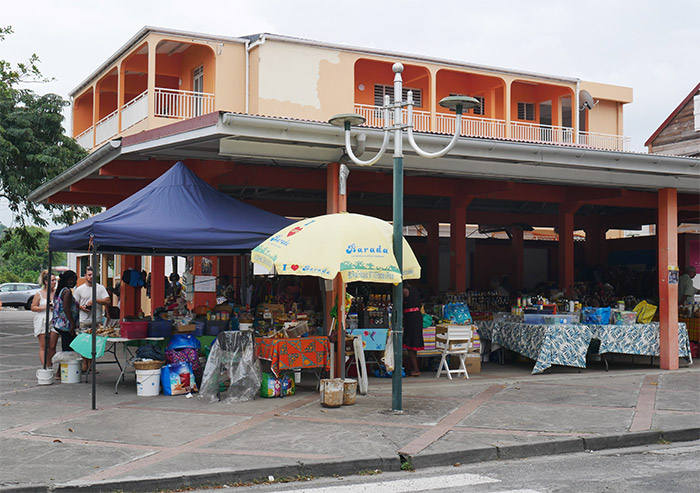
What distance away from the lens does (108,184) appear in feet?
47.8

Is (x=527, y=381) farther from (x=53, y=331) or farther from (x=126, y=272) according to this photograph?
(x=126, y=272)

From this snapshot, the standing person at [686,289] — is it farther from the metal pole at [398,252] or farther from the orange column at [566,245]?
the metal pole at [398,252]

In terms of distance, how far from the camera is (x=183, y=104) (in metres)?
22.8

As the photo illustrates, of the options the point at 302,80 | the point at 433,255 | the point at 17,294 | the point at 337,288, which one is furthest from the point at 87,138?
the point at 337,288

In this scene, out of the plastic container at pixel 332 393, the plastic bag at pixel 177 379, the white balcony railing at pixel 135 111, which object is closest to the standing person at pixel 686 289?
the plastic container at pixel 332 393

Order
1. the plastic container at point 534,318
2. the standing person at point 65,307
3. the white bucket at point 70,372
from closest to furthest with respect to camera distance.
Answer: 1. the white bucket at point 70,372
2. the standing person at point 65,307
3. the plastic container at point 534,318

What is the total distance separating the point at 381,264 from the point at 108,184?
8266 millimetres

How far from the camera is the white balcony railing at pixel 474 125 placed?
25.6m

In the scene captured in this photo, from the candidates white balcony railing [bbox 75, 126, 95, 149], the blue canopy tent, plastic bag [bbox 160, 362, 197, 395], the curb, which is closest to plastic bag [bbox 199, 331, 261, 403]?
plastic bag [bbox 160, 362, 197, 395]

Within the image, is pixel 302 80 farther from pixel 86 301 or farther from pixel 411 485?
pixel 411 485

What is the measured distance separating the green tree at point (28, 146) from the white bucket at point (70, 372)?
9649 mm

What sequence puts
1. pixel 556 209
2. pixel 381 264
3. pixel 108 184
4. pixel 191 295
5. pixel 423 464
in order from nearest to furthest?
pixel 423 464, pixel 381 264, pixel 191 295, pixel 108 184, pixel 556 209

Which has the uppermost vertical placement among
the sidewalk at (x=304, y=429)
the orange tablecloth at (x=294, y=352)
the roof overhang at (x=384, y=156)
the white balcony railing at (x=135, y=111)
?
the white balcony railing at (x=135, y=111)

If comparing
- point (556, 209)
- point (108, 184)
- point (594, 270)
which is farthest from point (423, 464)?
point (594, 270)
